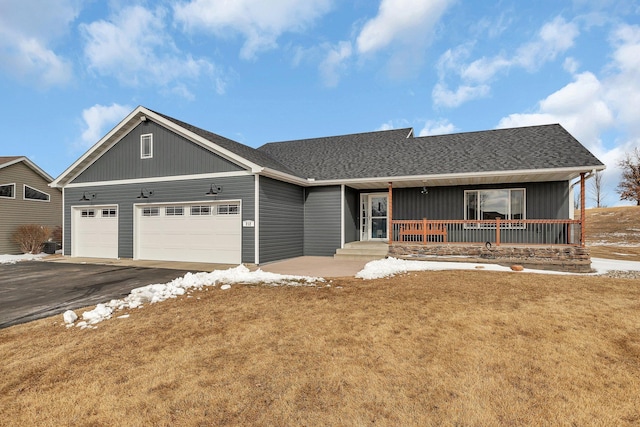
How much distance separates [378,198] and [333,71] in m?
11.3

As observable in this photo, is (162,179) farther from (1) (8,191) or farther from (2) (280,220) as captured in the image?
(1) (8,191)

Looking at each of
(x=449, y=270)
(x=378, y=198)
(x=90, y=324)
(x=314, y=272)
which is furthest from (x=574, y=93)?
(x=90, y=324)

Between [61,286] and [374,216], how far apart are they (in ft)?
37.8

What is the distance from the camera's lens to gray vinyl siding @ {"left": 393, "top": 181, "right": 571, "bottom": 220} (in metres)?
12.0

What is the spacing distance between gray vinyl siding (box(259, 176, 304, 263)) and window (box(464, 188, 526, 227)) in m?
7.13

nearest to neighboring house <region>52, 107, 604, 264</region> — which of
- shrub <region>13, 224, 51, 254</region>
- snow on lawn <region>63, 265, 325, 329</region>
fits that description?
snow on lawn <region>63, 265, 325, 329</region>

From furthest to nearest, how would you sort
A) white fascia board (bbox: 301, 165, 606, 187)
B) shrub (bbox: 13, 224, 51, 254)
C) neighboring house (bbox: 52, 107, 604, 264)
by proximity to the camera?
1. shrub (bbox: 13, 224, 51, 254)
2. neighboring house (bbox: 52, 107, 604, 264)
3. white fascia board (bbox: 301, 165, 606, 187)

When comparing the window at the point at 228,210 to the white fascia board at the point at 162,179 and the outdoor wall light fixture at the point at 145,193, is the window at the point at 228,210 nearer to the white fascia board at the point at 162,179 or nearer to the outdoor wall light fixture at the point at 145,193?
the white fascia board at the point at 162,179

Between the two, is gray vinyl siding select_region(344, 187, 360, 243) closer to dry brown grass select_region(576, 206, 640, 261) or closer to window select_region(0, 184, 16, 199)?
dry brown grass select_region(576, 206, 640, 261)

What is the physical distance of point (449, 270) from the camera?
31.0 feet

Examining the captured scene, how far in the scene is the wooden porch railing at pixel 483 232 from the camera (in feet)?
38.5

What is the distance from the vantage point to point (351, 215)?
14094mm

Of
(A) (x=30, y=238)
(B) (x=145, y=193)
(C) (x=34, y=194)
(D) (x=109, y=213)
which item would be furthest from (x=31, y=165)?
(B) (x=145, y=193)

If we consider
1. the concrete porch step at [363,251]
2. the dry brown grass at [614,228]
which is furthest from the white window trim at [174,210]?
the dry brown grass at [614,228]
